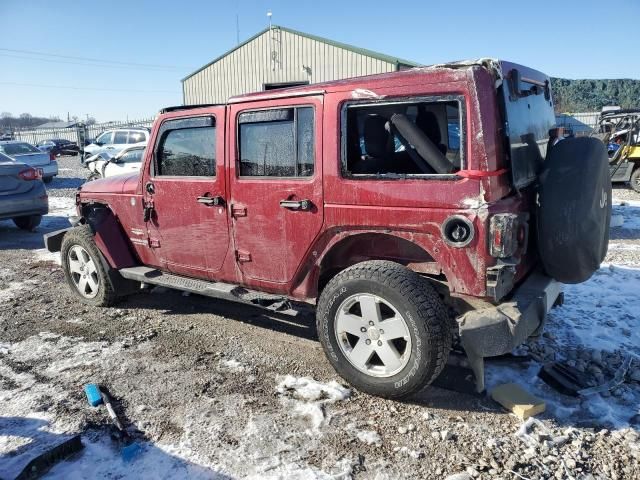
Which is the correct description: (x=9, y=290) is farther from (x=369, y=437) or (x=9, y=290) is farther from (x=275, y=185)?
(x=369, y=437)

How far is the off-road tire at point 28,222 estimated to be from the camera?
30.5ft

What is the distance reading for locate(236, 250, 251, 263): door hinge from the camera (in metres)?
3.89

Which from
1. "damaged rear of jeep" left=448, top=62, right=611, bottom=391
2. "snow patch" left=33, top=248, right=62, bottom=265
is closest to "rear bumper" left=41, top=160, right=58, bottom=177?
"snow patch" left=33, top=248, right=62, bottom=265

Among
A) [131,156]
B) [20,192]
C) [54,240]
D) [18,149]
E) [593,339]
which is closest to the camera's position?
[593,339]

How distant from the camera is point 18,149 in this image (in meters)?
16.0

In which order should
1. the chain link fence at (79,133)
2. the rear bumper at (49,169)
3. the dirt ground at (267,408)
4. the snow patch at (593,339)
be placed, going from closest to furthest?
the dirt ground at (267,408) < the snow patch at (593,339) < the rear bumper at (49,169) < the chain link fence at (79,133)

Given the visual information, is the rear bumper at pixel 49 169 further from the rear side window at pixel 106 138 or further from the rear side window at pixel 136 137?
the rear side window at pixel 136 137

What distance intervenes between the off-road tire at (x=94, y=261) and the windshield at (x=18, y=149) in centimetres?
1289

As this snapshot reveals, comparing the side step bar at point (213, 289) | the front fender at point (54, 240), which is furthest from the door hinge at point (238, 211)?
the front fender at point (54, 240)

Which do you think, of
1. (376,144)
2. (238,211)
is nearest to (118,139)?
(238,211)

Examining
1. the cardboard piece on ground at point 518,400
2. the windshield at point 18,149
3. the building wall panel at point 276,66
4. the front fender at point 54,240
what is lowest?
the cardboard piece on ground at point 518,400

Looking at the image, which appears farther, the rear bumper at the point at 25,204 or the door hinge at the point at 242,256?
the rear bumper at the point at 25,204

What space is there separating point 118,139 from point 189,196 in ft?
48.4

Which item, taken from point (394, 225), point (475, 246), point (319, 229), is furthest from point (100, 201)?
point (475, 246)
